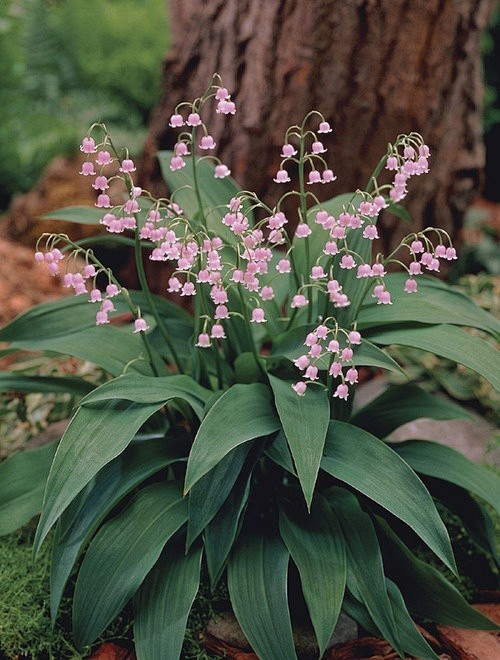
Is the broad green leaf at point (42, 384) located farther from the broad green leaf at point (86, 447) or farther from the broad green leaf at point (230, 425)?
the broad green leaf at point (230, 425)

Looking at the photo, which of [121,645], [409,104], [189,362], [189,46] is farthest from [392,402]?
[189,46]

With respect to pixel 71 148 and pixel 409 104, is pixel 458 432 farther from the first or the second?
pixel 71 148

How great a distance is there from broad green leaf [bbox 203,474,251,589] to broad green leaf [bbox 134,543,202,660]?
0.05 m

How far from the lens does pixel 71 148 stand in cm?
411

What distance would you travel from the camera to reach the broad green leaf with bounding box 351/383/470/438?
216 centimetres

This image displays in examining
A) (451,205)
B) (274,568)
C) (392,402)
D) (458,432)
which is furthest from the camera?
(451,205)

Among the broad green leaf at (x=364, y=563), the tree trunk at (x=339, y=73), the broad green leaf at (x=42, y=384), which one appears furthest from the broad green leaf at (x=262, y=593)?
the tree trunk at (x=339, y=73)

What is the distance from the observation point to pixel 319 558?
176 centimetres

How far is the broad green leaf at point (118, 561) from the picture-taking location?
1689 mm

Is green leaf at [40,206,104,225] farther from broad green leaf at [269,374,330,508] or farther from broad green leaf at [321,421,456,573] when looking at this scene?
broad green leaf at [321,421,456,573]

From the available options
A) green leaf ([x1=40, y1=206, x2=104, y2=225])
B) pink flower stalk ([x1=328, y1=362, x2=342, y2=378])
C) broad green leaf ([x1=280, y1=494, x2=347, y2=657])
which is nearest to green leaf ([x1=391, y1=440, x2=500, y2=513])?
broad green leaf ([x1=280, y1=494, x2=347, y2=657])

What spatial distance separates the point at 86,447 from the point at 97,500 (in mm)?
175

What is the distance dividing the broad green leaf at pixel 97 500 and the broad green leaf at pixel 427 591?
562 millimetres

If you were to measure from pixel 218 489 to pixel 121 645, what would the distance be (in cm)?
45
